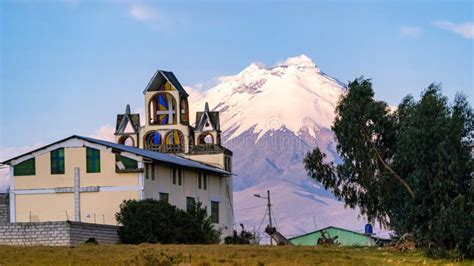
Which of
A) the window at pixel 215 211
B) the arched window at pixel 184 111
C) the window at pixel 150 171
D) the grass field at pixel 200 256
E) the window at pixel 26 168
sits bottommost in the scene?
the grass field at pixel 200 256

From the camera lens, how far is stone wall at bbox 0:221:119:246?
6781 cm

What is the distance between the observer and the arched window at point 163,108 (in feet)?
344

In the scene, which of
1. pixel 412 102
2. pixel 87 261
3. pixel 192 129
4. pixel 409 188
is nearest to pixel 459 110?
pixel 409 188

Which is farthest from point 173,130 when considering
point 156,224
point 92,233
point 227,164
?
point 92,233

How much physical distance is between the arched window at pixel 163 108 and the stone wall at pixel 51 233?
3464 cm

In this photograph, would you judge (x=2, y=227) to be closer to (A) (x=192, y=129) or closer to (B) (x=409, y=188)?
(B) (x=409, y=188)

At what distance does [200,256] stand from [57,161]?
115 feet

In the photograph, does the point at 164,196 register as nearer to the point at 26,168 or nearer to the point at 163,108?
the point at 26,168

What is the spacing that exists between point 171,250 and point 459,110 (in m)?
15.4

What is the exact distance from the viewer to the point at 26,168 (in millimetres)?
85375

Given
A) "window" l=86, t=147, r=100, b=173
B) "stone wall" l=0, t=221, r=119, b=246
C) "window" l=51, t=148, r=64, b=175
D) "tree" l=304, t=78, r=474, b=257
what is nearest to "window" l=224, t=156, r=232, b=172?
"window" l=86, t=147, r=100, b=173

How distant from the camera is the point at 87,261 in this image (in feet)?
156

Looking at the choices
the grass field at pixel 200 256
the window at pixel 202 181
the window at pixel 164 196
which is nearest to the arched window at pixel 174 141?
the window at pixel 202 181

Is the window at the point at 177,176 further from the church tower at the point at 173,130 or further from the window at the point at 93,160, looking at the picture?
the church tower at the point at 173,130
